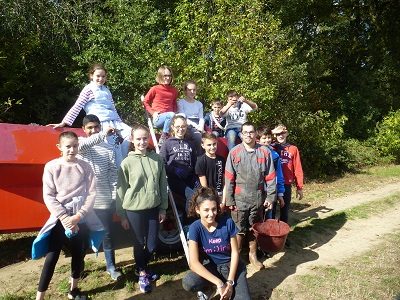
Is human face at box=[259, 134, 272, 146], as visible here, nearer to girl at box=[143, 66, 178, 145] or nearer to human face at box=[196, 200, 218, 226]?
girl at box=[143, 66, 178, 145]

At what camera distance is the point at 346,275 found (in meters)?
4.55

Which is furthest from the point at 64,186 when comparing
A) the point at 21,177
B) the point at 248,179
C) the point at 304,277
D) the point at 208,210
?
the point at 304,277

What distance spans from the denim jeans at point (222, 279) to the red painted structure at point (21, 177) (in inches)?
71.7

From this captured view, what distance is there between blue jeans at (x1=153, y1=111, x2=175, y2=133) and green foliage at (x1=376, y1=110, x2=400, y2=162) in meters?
11.3

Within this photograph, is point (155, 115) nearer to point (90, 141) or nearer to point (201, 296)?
point (90, 141)

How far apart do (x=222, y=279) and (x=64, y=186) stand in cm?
169

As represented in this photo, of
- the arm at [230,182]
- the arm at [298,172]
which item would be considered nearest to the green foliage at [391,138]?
the arm at [298,172]

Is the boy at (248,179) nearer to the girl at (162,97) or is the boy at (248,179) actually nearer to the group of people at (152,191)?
the group of people at (152,191)

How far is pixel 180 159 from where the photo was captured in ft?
14.9

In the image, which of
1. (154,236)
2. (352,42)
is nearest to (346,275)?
(154,236)

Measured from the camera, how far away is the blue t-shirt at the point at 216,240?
368 cm

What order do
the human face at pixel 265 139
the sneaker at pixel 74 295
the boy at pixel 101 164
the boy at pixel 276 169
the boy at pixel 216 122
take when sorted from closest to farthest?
the sneaker at pixel 74 295
the boy at pixel 101 164
the boy at pixel 276 169
the human face at pixel 265 139
the boy at pixel 216 122

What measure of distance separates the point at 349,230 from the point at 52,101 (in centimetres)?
780

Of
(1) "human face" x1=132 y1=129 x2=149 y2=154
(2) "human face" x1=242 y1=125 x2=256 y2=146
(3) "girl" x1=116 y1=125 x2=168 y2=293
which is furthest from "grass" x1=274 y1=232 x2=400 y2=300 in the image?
(1) "human face" x1=132 y1=129 x2=149 y2=154
